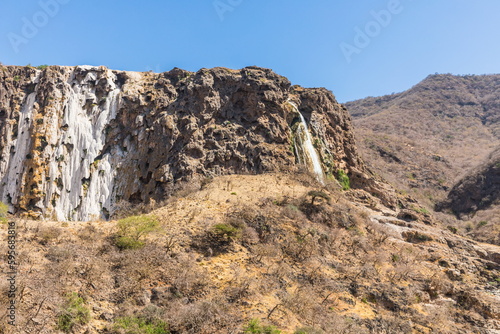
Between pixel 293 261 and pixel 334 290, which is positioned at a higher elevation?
pixel 293 261

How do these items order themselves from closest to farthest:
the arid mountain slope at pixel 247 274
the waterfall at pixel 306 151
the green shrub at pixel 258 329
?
the green shrub at pixel 258 329, the arid mountain slope at pixel 247 274, the waterfall at pixel 306 151

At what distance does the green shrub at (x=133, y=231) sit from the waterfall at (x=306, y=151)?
17.2m

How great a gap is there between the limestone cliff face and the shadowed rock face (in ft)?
67.2

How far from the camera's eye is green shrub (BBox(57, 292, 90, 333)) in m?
7.71

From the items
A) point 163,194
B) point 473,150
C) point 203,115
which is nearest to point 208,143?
point 203,115

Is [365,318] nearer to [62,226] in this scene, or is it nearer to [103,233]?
[103,233]

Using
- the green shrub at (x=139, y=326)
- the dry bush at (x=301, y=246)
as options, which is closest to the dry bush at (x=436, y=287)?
the dry bush at (x=301, y=246)

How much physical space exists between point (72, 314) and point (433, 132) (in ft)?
289

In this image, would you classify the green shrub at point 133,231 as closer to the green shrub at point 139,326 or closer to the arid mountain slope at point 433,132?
the green shrub at point 139,326

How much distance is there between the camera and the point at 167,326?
8648mm

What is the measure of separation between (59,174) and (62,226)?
54.4 feet

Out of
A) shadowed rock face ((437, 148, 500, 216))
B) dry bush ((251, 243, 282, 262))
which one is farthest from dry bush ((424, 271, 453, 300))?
shadowed rock face ((437, 148, 500, 216))

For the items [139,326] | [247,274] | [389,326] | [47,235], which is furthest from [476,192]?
[47,235]

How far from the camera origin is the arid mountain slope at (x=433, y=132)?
53906 mm
